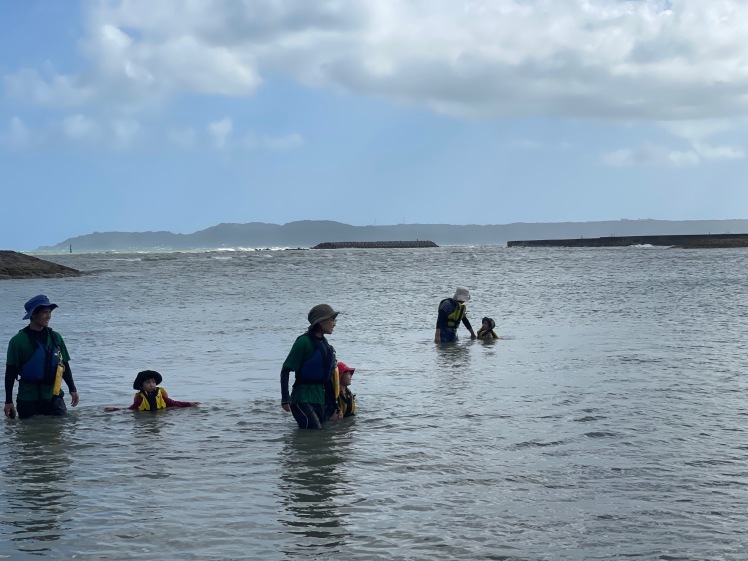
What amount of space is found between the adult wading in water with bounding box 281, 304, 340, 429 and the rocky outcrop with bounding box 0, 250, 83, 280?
5481 cm

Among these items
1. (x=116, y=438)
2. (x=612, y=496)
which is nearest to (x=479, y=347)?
(x=116, y=438)

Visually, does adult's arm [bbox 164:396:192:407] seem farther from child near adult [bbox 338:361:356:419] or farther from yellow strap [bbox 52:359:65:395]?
child near adult [bbox 338:361:356:419]

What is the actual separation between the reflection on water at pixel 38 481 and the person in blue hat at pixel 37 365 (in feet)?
0.84

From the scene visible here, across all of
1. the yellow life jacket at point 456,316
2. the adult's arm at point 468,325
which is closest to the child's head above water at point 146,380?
the yellow life jacket at point 456,316

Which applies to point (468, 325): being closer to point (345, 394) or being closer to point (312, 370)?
point (345, 394)

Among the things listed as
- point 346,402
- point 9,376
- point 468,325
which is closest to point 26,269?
point 468,325

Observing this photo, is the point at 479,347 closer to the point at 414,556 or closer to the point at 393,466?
the point at 393,466

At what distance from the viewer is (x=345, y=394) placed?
1113 centimetres

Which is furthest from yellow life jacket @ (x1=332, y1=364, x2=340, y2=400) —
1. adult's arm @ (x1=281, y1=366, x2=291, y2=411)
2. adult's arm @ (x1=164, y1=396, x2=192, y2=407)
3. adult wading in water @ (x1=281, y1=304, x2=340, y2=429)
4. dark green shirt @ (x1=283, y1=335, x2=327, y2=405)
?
adult's arm @ (x1=164, y1=396, x2=192, y2=407)

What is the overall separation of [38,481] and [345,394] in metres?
3.96

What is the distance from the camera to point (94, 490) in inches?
317

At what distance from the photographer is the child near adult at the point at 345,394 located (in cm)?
1087

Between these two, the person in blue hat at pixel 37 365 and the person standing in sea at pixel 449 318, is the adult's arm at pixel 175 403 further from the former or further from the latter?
the person standing in sea at pixel 449 318

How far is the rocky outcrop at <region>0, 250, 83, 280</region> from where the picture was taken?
62312 millimetres
